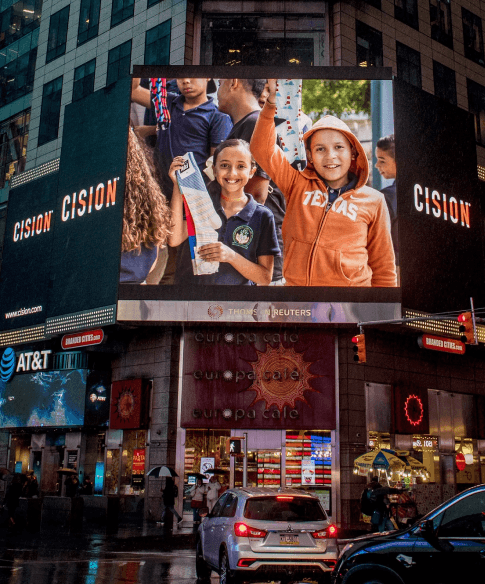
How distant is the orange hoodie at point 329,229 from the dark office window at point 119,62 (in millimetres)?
11252

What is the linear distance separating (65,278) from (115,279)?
165 inches

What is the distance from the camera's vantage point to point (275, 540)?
12281 millimetres

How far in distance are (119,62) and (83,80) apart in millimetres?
3232

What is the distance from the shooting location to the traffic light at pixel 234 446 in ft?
100

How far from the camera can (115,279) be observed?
104 ft

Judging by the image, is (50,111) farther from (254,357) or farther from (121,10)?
(254,357)

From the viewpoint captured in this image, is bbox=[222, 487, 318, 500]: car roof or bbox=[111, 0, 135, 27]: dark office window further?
bbox=[111, 0, 135, 27]: dark office window

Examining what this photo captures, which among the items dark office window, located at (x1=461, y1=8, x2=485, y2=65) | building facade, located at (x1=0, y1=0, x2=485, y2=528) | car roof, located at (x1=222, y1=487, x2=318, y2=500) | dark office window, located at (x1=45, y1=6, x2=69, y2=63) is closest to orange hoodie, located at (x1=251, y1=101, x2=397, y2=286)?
building facade, located at (x1=0, y1=0, x2=485, y2=528)

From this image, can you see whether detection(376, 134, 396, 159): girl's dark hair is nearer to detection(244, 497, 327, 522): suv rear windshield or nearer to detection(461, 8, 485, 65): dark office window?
detection(461, 8, 485, 65): dark office window

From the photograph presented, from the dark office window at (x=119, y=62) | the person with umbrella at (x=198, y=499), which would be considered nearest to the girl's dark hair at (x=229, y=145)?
the dark office window at (x=119, y=62)

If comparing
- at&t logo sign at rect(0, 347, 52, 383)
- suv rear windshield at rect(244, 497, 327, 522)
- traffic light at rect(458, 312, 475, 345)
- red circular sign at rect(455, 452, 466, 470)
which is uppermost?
at&t logo sign at rect(0, 347, 52, 383)

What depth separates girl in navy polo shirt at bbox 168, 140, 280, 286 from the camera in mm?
31094

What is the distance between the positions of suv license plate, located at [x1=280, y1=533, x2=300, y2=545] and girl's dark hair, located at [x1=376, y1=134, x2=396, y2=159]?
2367 cm

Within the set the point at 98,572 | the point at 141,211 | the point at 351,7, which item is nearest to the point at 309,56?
the point at 351,7
